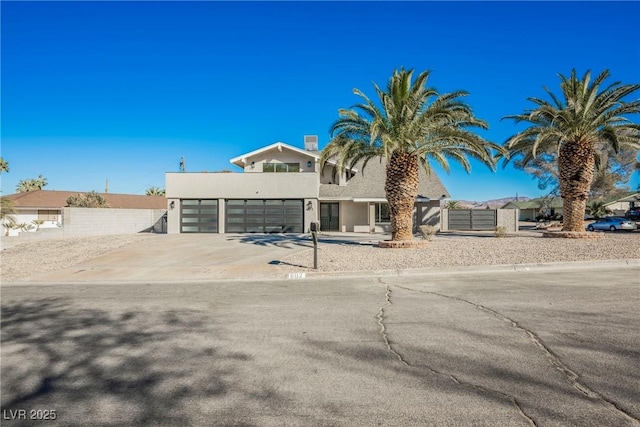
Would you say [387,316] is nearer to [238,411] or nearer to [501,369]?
[501,369]

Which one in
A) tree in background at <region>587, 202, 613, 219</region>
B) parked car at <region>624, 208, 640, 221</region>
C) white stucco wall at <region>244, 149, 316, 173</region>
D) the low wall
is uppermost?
white stucco wall at <region>244, 149, 316, 173</region>

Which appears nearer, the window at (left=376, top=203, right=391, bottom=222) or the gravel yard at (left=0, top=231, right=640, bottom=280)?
the gravel yard at (left=0, top=231, right=640, bottom=280)

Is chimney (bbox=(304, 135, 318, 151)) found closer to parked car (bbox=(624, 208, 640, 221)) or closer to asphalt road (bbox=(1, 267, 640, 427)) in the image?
asphalt road (bbox=(1, 267, 640, 427))

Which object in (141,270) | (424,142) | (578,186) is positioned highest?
(424,142)

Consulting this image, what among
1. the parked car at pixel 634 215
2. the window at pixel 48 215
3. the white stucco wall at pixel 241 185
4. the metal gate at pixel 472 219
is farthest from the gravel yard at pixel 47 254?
the parked car at pixel 634 215

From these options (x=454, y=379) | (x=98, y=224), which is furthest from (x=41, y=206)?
(x=454, y=379)

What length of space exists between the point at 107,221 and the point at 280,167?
12.8 m

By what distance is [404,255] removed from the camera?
45.7 feet

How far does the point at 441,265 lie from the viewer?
1185 centimetres

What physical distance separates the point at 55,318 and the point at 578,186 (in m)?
20.6

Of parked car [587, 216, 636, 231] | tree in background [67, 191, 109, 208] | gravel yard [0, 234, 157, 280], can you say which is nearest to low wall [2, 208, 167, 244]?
gravel yard [0, 234, 157, 280]

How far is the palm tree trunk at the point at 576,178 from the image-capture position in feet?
58.4

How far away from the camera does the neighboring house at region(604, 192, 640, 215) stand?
176ft

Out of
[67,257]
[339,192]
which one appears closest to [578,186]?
[339,192]
